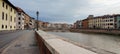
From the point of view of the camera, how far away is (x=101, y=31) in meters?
75.1

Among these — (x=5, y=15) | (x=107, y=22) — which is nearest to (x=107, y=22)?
(x=107, y=22)

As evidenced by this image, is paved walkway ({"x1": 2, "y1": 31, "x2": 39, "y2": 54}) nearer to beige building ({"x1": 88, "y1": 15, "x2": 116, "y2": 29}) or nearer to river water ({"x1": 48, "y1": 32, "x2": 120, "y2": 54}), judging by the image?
river water ({"x1": 48, "y1": 32, "x2": 120, "y2": 54})

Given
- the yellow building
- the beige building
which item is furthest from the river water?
the beige building

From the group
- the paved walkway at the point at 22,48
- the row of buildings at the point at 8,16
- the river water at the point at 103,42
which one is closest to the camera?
the paved walkway at the point at 22,48

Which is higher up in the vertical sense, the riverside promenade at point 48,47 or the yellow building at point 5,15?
the yellow building at point 5,15

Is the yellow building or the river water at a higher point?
the yellow building

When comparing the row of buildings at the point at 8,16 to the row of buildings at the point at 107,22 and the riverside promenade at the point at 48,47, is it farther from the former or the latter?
the row of buildings at the point at 107,22

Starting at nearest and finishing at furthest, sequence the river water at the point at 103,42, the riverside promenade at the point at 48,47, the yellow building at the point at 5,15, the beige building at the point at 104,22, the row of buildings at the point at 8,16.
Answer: the riverside promenade at the point at 48,47 < the river water at the point at 103,42 < the yellow building at the point at 5,15 < the row of buildings at the point at 8,16 < the beige building at the point at 104,22

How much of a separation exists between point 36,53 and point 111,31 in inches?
2597

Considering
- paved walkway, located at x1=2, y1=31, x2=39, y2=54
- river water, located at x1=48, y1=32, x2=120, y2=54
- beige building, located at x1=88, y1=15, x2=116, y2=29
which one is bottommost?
river water, located at x1=48, y1=32, x2=120, y2=54

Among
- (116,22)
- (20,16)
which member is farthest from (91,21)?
(20,16)

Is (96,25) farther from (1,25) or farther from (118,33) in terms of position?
(1,25)

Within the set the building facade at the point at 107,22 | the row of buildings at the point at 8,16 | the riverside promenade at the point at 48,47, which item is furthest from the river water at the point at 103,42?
the building facade at the point at 107,22

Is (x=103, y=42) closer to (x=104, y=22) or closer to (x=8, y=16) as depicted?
(x=8, y=16)
